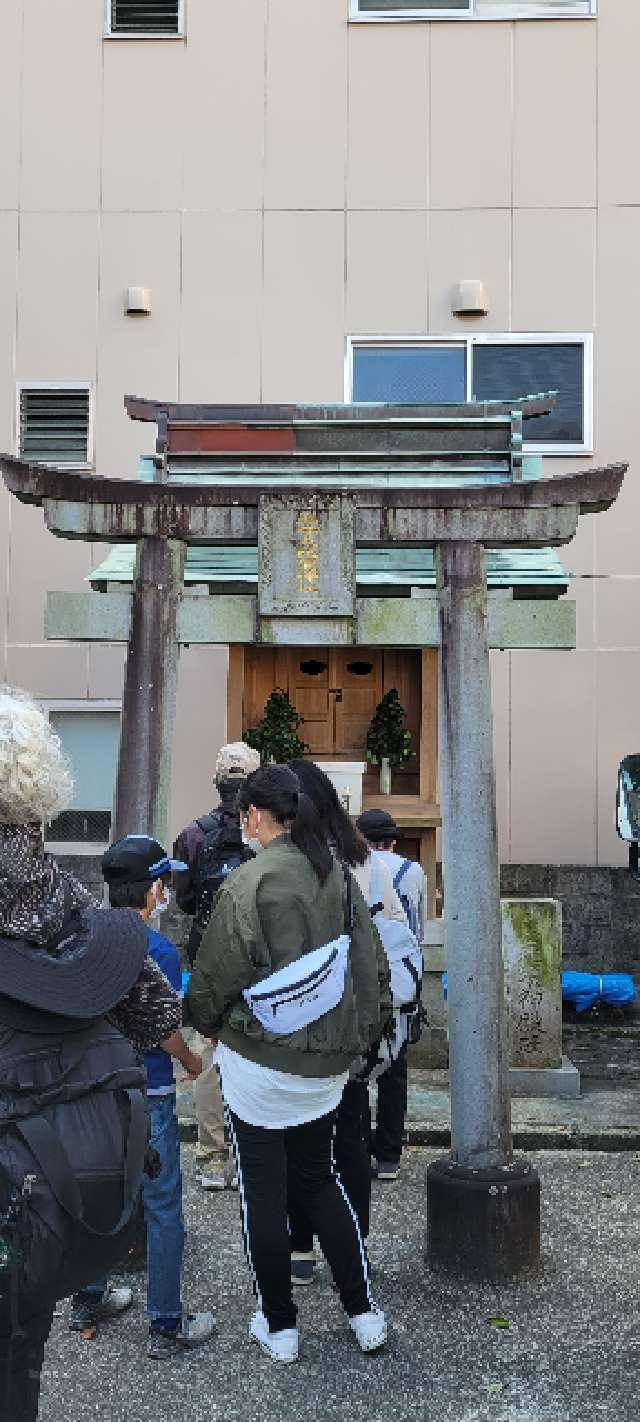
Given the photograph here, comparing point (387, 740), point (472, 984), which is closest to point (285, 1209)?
point (472, 984)

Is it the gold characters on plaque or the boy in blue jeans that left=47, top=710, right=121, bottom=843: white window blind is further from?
the boy in blue jeans

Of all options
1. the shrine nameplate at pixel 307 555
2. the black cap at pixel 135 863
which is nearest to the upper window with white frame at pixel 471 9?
the shrine nameplate at pixel 307 555

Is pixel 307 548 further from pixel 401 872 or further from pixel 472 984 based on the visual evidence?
pixel 472 984

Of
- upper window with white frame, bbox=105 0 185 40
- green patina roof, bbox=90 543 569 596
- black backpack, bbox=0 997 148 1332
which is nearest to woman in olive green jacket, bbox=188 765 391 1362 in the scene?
black backpack, bbox=0 997 148 1332

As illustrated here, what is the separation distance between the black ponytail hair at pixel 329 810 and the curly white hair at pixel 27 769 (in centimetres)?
188

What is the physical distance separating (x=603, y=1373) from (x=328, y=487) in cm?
357

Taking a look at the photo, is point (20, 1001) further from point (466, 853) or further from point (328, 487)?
point (328, 487)

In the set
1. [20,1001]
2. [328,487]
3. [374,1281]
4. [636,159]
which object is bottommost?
[374,1281]

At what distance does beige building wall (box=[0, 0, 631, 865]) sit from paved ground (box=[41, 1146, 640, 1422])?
262 inches

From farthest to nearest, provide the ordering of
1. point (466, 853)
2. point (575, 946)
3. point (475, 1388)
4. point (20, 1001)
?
point (575, 946) < point (466, 853) < point (475, 1388) < point (20, 1001)

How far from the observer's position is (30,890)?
10.0ft

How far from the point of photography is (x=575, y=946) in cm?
1188

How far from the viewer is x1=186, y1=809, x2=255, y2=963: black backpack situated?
676 centimetres

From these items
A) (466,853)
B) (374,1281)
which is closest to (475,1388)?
(374,1281)
